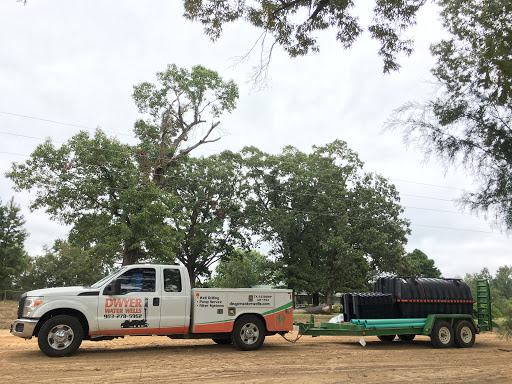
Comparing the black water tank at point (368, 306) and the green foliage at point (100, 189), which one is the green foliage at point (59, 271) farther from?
the black water tank at point (368, 306)

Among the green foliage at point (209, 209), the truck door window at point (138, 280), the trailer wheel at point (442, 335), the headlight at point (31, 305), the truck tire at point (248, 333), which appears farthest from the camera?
the green foliage at point (209, 209)

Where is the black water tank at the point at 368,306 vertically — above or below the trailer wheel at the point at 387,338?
above

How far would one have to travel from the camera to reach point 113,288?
9.94m

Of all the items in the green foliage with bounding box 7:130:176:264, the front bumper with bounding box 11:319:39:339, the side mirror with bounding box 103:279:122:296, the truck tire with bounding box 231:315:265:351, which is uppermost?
the green foliage with bounding box 7:130:176:264

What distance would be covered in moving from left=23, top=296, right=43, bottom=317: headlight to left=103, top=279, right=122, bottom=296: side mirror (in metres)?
1.37

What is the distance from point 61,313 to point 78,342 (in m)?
0.77

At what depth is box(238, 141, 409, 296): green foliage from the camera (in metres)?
39.1

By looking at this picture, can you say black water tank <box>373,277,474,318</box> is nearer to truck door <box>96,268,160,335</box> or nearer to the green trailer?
the green trailer

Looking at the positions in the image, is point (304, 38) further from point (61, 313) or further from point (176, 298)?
point (61, 313)

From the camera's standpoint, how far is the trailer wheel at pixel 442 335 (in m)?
13.0

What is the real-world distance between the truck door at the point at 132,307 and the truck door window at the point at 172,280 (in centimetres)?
27

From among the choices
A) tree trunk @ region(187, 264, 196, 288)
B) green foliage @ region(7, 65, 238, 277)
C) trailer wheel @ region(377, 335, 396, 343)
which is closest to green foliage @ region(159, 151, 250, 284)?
tree trunk @ region(187, 264, 196, 288)

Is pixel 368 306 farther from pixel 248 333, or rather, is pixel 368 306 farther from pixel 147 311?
pixel 147 311

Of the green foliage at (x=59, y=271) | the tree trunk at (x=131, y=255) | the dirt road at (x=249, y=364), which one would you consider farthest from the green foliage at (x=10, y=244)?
the dirt road at (x=249, y=364)
